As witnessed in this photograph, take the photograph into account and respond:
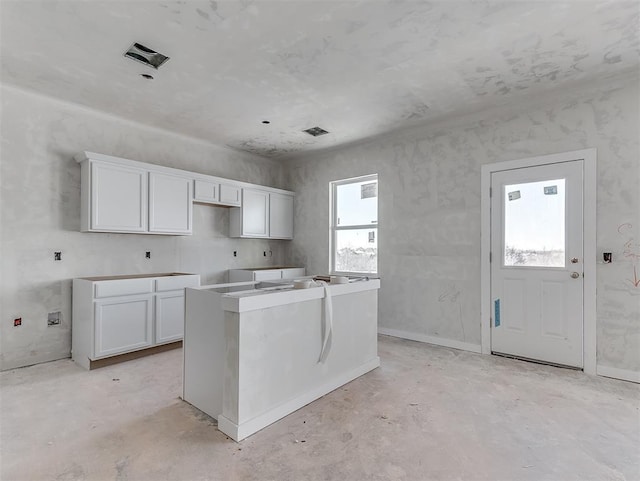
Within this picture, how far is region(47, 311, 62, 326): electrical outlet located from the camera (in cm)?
360

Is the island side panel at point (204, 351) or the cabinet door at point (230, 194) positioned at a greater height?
the cabinet door at point (230, 194)

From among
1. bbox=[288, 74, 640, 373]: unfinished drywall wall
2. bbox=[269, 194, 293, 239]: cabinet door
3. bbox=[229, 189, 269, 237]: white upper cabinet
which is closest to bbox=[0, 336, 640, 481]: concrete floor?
bbox=[288, 74, 640, 373]: unfinished drywall wall

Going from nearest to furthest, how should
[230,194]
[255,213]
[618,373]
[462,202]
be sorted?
[618,373] < [462,202] < [230,194] < [255,213]

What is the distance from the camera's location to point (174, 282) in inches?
157

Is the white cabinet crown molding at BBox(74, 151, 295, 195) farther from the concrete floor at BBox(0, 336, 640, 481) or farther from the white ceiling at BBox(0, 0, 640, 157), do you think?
the concrete floor at BBox(0, 336, 640, 481)

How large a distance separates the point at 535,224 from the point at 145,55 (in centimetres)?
408

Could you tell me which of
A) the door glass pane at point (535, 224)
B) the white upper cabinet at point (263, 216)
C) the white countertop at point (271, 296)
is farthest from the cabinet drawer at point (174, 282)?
the door glass pane at point (535, 224)

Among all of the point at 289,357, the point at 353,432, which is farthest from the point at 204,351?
the point at 353,432

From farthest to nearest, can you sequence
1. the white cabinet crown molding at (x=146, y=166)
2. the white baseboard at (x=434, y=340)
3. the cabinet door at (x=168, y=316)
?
the white baseboard at (x=434, y=340), the cabinet door at (x=168, y=316), the white cabinet crown molding at (x=146, y=166)

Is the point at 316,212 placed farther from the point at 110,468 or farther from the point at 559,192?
the point at 110,468

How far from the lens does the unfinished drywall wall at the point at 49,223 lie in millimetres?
3383

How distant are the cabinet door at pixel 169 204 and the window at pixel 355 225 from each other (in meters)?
2.26

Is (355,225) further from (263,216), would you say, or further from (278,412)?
(278,412)

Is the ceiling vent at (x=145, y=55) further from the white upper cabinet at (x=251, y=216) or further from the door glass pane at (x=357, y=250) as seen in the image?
the door glass pane at (x=357, y=250)
